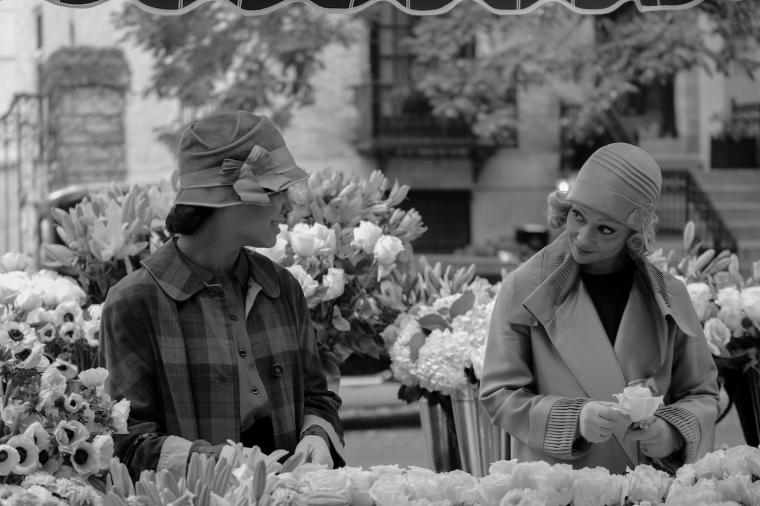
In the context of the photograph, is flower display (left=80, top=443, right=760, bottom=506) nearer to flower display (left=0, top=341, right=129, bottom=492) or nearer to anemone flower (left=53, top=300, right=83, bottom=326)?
flower display (left=0, top=341, right=129, bottom=492)

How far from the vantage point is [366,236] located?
4375 mm

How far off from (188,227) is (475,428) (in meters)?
1.61

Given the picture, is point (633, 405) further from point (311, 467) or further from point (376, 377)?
point (376, 377)

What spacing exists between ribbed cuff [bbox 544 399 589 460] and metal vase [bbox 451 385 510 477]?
1163mm

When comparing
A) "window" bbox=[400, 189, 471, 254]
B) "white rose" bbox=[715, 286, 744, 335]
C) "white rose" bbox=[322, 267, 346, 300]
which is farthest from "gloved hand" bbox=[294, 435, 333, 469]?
"window" bbox=[400, 189, 471, 254]

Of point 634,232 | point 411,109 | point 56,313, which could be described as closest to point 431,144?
point 411,109

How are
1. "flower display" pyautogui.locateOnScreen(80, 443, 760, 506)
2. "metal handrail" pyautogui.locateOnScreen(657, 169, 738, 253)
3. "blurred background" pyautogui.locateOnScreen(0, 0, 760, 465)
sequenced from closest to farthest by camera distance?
"flower display" pyautogui.locateOnScreen(80, 443, 760, 506) → "blurred background" pyautogui.locateOnScreen(0, 0, 760, 465) → "metal handrail" pyautogui.locateOnScreen(657, 169, 738, 253)

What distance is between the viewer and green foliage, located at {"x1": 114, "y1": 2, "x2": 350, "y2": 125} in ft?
47.1

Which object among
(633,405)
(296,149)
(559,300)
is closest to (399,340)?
(559,300)

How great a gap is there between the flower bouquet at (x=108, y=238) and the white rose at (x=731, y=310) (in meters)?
1.90

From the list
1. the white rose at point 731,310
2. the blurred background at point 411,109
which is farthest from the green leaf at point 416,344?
the blurred background at point 411,109

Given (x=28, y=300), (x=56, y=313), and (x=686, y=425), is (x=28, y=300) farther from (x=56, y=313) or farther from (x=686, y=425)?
(x=686, y=425)

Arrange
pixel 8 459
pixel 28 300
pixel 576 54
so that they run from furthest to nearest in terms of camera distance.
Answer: pixel 576 54 → pixel 28 300 → pixel 8 459

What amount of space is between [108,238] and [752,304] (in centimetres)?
215
